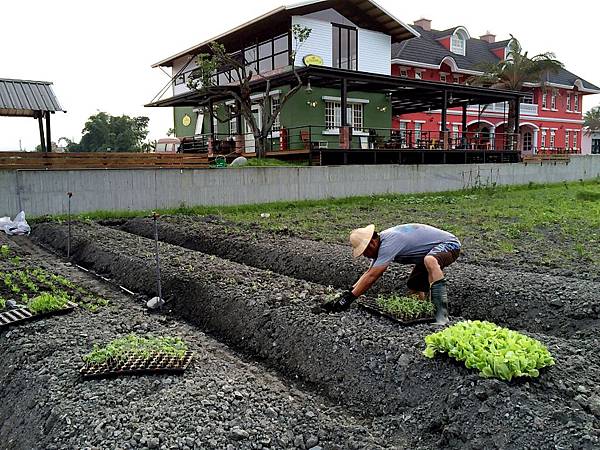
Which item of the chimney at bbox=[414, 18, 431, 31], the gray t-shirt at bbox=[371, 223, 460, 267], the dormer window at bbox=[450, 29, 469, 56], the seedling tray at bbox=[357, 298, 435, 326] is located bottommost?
the seedling tray at bbox=[357, 298, 435, 326]

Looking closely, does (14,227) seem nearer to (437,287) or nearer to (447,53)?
(437,287)

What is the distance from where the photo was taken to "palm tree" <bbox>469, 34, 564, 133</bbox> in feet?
115

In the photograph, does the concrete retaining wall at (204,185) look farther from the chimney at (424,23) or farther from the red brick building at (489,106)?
the chimney at (424,23)

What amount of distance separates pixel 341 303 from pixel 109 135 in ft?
186

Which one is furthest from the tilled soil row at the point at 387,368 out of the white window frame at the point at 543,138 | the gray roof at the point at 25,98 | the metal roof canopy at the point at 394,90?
the white window frame at the point at 543,138

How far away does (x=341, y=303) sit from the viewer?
5.09 m

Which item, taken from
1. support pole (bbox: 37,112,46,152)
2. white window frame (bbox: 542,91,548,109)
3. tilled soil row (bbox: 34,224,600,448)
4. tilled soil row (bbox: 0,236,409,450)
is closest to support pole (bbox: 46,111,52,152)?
A: support pole (bbox: 37,112,46,152)

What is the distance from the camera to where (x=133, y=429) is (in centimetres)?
332

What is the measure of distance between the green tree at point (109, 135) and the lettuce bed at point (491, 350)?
182ft

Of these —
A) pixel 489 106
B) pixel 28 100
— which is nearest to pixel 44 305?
pixel 28 100

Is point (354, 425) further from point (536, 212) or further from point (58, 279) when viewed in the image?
point (536, 212)

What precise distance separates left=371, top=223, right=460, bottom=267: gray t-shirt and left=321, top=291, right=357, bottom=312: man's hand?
41cm

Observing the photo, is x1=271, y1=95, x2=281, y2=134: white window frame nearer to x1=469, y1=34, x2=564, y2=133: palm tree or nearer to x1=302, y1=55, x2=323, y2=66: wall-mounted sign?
x1=302, y1=55, x2=323, y2=66: wall-mounted sign

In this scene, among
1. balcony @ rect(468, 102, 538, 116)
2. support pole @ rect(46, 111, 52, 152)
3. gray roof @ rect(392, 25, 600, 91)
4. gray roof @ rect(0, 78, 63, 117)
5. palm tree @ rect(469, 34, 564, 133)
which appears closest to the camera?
gray roof @ rect(0, 78, 63, 117)
